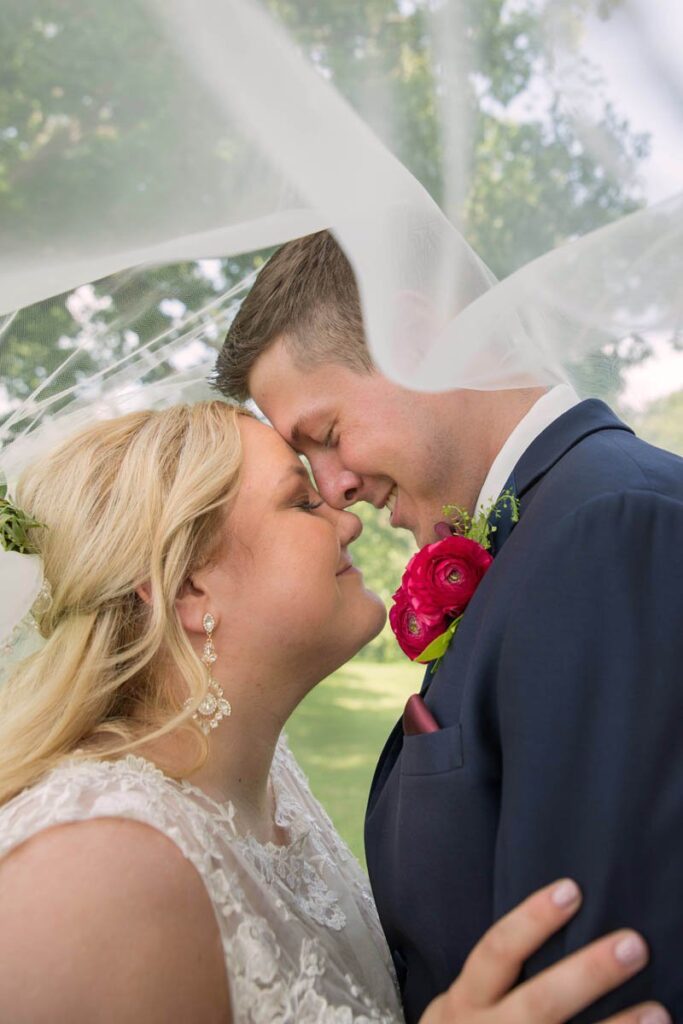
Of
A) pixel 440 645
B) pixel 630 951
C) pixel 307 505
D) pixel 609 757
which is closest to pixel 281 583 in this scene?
pixel 307 505

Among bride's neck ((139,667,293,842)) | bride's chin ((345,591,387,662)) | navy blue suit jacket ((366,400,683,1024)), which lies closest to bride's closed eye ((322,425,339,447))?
bride's chin ((345,591,387,662))

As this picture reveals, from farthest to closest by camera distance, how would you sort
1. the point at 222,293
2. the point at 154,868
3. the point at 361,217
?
the point at 222,293
the point at 154,868
the point at 361,217

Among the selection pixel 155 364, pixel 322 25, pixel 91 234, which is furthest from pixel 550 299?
pixel 155 364

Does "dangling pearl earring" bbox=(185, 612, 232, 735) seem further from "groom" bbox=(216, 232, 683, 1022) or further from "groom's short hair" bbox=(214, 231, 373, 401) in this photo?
"groom's short hair" bbox=(214, 231, 373, 401)

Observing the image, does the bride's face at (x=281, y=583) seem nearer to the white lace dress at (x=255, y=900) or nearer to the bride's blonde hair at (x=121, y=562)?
the bride's blonde hair at (x=121, y=562)

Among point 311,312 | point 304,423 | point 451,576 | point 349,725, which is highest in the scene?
point 311,312

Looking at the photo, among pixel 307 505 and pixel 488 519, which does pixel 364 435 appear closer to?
pixel 307 505

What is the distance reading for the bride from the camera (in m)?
2.02

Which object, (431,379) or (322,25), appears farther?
(431,379)

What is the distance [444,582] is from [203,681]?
0.73 metres

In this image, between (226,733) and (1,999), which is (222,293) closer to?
(226,733)

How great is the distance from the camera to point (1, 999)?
1.74 metres

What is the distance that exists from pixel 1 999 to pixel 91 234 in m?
1.26

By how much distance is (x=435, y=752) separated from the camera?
6.16 ft
